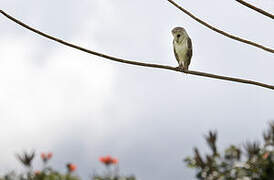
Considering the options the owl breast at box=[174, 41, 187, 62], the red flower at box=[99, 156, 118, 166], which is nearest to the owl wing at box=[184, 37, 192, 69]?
the owl breast at box=[174, 41, 187, 62]

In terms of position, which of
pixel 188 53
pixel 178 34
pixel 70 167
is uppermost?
pixel 178 34

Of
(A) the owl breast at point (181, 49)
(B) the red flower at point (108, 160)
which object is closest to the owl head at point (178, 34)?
(A) the owl breast at point (181, 49)

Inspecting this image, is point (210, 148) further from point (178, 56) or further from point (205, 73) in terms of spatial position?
point (205, 73)

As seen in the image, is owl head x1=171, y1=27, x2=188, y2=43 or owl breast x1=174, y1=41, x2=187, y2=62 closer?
owl head x1=171, y1=27, x2=188, y2=43

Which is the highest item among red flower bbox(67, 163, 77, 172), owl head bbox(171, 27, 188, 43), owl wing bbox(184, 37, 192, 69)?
owl head bbox(171, 27, 188, 43)

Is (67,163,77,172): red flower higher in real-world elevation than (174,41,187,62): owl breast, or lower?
lower

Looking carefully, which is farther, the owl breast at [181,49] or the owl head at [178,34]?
the owl breast at [181,49]

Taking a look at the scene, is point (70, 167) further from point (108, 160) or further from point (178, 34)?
point (178, 34)

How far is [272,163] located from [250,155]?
0.74 ft

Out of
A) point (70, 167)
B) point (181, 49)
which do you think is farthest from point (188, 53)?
point (70, 167)

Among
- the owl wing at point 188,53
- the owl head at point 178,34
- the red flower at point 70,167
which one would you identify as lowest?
the red flower at point 70,167

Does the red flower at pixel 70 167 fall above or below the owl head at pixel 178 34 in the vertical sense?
below

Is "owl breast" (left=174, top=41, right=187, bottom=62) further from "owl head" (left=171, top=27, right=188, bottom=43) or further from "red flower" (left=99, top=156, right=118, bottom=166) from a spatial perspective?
"red flower" (left=99, top=156, right=118, bottom=166)

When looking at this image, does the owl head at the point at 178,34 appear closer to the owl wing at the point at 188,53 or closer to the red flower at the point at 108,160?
the owl wing at the point at 188,53
